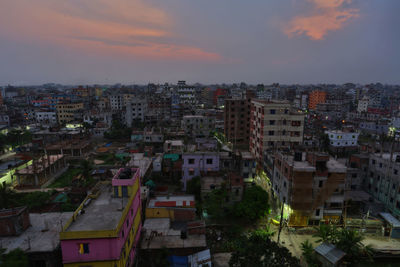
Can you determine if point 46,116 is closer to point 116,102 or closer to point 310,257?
point 116,102

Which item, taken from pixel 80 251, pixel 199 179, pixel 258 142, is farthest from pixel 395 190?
pixel 80 251

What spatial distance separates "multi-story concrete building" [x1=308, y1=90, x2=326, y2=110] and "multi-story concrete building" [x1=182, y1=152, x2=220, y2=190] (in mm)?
125672

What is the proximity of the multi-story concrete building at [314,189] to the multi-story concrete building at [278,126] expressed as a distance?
50.0ft

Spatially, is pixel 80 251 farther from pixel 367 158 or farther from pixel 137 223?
pixel 367 158

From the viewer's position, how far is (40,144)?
62.5 metres

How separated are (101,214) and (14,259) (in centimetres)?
635

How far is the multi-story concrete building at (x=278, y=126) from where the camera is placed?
45.2 m

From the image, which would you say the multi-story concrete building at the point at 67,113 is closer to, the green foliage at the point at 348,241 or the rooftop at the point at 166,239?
the rooftop at the point at 166,239

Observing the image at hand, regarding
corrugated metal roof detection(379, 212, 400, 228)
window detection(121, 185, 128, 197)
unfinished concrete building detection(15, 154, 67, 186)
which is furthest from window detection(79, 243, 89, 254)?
corrugated metal roof detection(379, 212, 400, 228)

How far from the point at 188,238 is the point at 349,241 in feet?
52.3

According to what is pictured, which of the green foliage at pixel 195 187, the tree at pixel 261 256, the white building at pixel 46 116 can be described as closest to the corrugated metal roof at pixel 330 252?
the tree at pixel 261 256

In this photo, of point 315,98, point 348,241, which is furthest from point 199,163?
point 315,98

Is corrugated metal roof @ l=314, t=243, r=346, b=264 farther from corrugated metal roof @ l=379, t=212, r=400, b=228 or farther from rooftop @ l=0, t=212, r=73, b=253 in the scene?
rooftop @ l=0, t=212, r=73, b=253

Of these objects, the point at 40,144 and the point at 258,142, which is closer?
the point at 258,142
